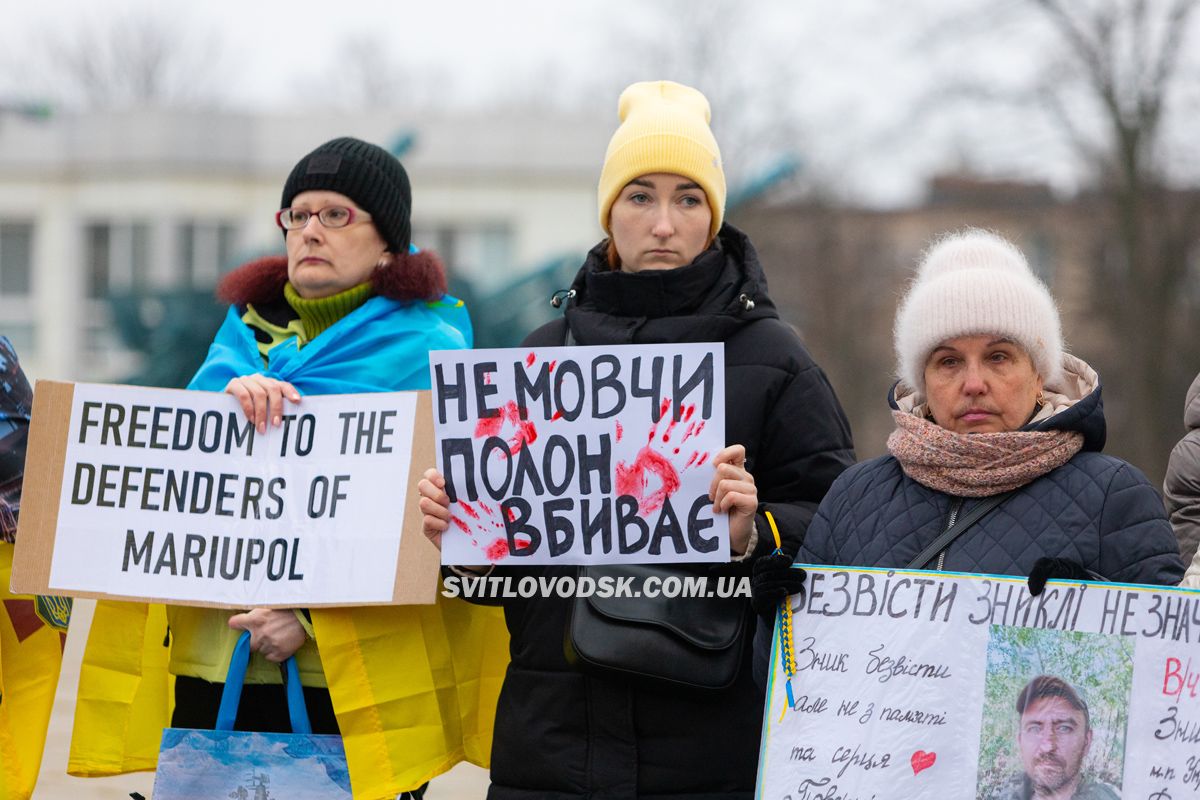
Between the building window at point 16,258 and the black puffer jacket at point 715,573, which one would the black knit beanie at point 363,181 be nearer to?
the black puffer jacket at point 715,573

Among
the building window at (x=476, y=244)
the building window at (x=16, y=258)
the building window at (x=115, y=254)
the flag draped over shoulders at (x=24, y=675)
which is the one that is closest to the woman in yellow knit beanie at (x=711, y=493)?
the flag draped over shoulders at (x=24, y=675)

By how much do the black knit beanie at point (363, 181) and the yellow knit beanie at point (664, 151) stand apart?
63cm

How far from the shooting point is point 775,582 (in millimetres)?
3273

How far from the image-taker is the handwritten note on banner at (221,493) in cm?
410

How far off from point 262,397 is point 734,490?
1341mm

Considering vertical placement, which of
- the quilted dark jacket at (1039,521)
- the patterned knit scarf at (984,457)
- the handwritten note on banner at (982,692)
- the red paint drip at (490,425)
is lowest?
the handwritten note on banner at (982,692)

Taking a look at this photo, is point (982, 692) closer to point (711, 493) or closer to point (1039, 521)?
point (1039, 521)

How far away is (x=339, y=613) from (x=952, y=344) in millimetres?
1677

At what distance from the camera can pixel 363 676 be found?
13.3 feet

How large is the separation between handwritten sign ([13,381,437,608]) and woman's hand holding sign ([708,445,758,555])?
0.91 metres

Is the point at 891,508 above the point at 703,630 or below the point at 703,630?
above

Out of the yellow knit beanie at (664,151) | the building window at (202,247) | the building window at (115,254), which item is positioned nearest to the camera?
the yellow knit beanie at (664,151)

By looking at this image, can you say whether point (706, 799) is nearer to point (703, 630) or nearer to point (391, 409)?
point (703, 630)

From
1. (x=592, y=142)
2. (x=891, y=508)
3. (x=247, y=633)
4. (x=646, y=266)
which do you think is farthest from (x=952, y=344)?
(x=592, y=142)
